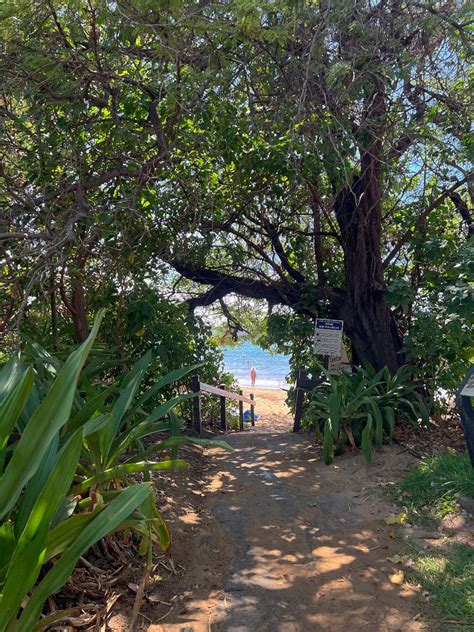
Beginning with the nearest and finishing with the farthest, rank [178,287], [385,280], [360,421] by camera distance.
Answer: [360,421] < [385,280] < [178,287]

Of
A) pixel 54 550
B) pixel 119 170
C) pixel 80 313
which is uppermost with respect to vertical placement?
pixel 119 170

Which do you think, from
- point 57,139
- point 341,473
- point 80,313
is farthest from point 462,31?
point 80,313

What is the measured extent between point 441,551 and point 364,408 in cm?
272

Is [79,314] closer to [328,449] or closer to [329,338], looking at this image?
[328,449]

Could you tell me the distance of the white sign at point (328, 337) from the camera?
7391 millimetres

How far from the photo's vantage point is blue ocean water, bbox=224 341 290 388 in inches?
1651

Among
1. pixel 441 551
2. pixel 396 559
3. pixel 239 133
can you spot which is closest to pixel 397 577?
pixel 396 559

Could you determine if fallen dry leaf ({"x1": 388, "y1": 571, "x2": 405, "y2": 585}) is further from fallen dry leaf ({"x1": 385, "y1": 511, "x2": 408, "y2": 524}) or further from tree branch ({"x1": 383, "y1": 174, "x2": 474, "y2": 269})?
tree branch ({"x1": 383, "y1": 174, "x2": 474, "y2": 269})

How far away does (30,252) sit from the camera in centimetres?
425

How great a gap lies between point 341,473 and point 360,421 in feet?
2.77

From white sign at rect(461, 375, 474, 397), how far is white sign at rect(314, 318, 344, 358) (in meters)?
3.19

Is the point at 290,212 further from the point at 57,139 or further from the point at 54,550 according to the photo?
the point at 54,550

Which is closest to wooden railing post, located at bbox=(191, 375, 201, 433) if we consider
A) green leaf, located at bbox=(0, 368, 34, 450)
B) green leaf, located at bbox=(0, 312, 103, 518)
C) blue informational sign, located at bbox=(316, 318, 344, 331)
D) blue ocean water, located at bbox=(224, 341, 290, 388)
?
blue informational sign, located at bbox=(316, 318, 344, 331)

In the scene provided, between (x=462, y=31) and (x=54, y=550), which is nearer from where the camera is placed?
(x=54, y=550)
